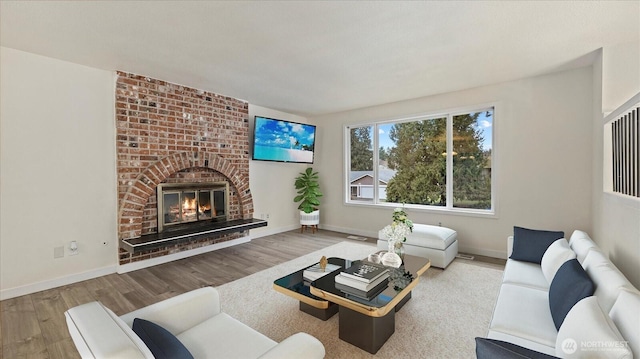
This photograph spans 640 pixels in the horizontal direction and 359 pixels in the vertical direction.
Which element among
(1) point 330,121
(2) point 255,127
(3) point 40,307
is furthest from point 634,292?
(1) point 330,121

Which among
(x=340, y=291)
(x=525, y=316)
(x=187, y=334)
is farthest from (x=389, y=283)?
(x=187, y=334)

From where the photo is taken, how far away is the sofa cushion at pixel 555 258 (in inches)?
88.2

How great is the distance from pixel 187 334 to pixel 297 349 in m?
0.76

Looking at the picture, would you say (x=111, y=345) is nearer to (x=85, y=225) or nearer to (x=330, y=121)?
(x=85, y=225)

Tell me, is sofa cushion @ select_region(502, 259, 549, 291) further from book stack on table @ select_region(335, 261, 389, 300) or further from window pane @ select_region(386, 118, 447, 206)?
window pane @ select_region(386, 118, 447, 206)

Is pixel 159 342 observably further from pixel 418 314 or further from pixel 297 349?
pixel 418 314

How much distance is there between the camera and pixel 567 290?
1704mm

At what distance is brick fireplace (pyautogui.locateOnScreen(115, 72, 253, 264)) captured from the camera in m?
3.75

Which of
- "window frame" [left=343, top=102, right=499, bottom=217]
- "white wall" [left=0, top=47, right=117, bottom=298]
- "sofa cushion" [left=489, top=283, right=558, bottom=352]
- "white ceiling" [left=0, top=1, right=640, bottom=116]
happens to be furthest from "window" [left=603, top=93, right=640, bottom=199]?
"white wall" [left=0, top=47, right=117, bottom=298]

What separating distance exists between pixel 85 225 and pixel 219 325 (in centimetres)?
302

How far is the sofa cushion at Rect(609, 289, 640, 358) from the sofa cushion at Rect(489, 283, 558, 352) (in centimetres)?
37

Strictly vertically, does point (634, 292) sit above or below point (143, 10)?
below

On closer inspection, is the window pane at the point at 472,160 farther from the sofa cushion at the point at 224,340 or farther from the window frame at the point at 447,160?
the sofa cushion at the point at 224,340

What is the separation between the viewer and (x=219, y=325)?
65.8 inches
